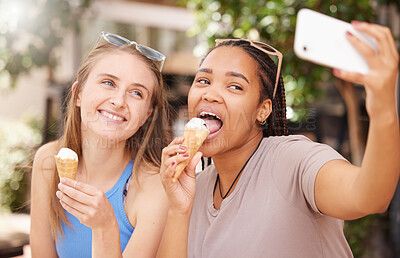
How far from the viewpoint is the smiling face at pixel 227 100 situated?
216 centimetres

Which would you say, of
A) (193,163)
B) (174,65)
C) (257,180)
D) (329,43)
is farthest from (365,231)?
(174,65)

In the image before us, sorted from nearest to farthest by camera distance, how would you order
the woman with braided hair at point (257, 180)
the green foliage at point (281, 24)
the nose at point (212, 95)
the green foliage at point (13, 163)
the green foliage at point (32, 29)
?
the woman with braided hair at point (257, 180) < the nose at point (212, 95) < the green foliage at point (281, 24) < the green foliage at point (32, 29) < the green foliage at point (13, 163)

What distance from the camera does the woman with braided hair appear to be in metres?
1.50

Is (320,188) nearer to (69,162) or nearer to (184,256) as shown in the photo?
(184,256)

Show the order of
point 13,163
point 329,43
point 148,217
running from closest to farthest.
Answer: point 329,43 → point 148,217 → point 13,163

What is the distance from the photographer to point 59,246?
2477 millimetres

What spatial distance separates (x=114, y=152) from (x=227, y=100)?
2.75 ft

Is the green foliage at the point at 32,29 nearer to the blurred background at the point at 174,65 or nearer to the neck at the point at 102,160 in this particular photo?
the blurred background at the point at 174,65

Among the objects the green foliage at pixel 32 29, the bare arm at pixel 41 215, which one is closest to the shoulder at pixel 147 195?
the bare arm at pixel 41 215

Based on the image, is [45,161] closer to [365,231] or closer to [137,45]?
[137,45]

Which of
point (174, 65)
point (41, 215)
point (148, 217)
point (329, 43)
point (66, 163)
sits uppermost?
point (329, 43)

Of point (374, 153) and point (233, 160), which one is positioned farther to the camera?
point (233, 160)

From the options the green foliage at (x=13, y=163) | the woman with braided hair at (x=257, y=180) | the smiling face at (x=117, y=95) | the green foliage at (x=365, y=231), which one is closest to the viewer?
the woman with braided hair at (x=257, y=180)

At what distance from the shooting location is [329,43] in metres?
1.29
